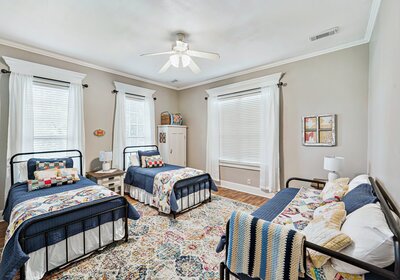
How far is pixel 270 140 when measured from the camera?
12.6ft

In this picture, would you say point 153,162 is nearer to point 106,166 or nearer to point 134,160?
point 134,160

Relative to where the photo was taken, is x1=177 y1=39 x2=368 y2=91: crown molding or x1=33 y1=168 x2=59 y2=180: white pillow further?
x1=177 y1=39 x2=368 y2=91: crown molding

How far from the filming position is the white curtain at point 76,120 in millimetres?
3561

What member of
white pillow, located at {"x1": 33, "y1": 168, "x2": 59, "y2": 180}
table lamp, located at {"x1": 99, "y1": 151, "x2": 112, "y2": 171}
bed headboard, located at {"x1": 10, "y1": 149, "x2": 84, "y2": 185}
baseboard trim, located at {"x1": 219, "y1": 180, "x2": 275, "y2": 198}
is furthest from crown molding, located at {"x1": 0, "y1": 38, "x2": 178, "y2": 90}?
baseboard trim, located at {"x1": 219, "y1": 180, "x2": 275, "y2": 198}

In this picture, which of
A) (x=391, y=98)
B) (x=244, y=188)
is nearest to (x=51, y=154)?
(x=244, y=188)

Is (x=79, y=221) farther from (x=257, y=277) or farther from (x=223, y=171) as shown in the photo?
(x=223, y=171)

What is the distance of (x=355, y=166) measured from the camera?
9.84 feet

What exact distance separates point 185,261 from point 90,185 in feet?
5.89

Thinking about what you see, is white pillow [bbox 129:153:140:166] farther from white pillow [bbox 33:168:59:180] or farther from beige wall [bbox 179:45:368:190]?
beige wall [bbox 179:45:368:190]

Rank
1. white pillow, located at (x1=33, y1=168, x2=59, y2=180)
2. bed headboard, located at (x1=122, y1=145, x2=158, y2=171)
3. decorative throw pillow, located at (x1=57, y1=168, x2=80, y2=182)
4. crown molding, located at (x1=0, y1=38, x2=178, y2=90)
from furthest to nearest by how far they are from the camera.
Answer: bed headboard, located at (x1=122, y1=145, x2=158, y2=171) → crown molding, located at (x1=0, y1=38, x2=178, y2=90) → decorative throw pillow, located at (x1=57, y1=168, x2=80, y2=182) → white pillow, located at (x1=33, y1=168, x2=59, y2=180)

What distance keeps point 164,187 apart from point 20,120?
2.59 m

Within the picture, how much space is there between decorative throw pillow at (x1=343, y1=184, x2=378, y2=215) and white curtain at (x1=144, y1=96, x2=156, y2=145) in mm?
4245

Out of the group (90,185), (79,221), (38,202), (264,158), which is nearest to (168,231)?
(79,221)

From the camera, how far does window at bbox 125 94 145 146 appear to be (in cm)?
452
